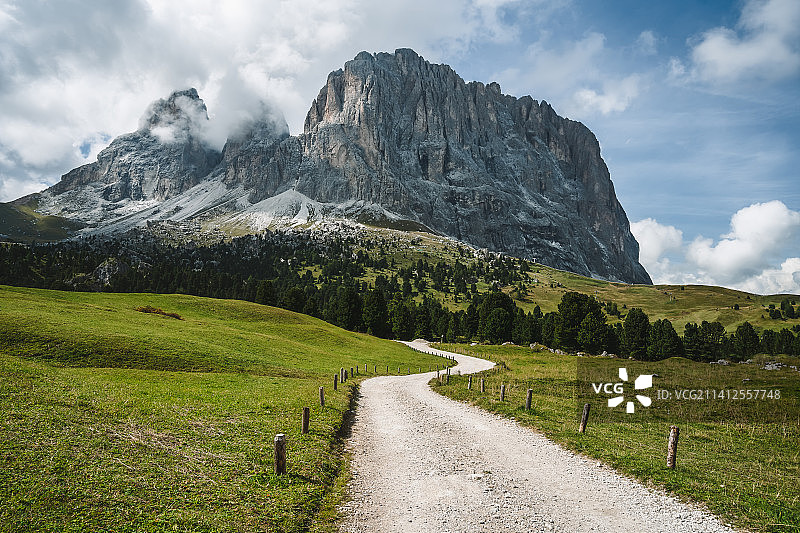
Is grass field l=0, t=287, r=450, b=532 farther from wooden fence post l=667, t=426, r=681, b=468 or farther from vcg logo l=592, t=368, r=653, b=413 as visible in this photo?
vcg logo l=592, t=368, r=653, b=413

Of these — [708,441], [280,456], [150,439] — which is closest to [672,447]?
[708,441]

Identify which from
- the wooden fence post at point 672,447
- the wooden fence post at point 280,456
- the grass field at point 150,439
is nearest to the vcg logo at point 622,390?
the wooden fence post at point 672,447

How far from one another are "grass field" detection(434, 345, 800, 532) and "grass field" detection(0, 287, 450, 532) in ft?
Answer: 37.2

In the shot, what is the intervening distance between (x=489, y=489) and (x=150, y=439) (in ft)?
41.7

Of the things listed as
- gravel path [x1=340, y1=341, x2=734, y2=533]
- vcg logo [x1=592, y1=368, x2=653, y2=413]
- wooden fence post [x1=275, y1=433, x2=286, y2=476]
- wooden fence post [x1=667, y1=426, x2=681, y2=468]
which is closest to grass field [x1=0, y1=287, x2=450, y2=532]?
wooden fence post [x1=275, y1=433, x2=286, y2=476]

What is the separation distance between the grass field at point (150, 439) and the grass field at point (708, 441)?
11.3 meters

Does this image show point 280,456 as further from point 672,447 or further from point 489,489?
point 672,447

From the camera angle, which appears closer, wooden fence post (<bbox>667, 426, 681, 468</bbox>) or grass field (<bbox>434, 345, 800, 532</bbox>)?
grass field (<bbox>434, 345, 800, 532</bbox>)

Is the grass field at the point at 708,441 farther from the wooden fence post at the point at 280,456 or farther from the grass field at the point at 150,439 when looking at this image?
the wooden fence post at the point at 280,456

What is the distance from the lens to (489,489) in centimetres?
1405

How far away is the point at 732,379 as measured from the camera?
38.5m

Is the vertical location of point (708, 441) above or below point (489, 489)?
above

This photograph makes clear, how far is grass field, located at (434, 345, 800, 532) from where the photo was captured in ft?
42.5

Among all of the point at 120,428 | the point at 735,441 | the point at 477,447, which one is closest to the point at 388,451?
the point at 477,447
